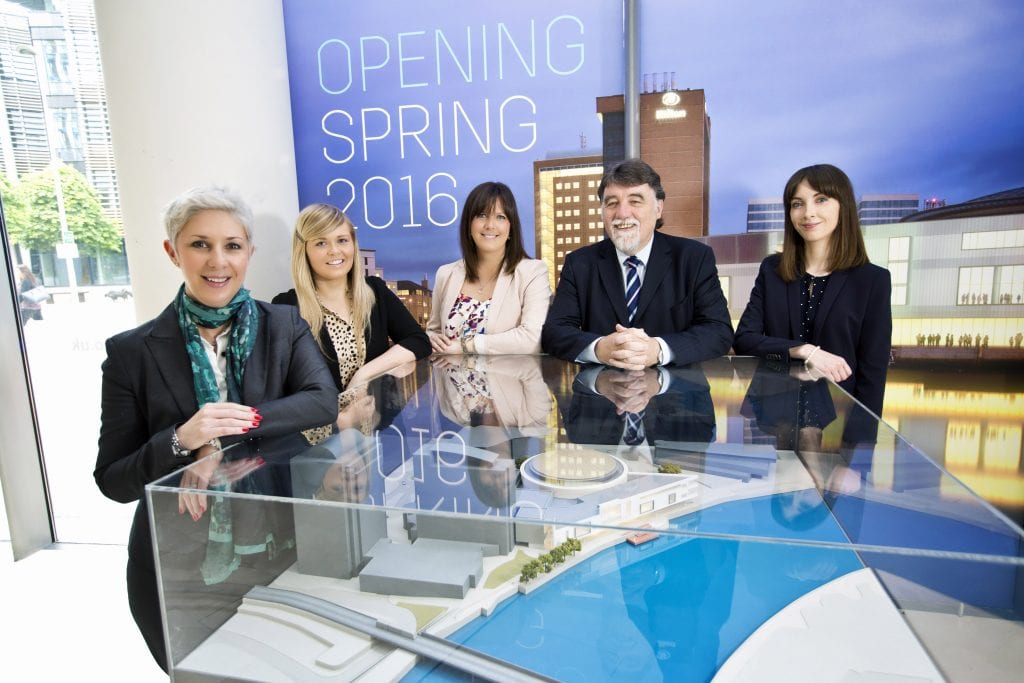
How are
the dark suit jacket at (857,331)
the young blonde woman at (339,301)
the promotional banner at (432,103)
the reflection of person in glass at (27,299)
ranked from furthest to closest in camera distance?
1. the reflection of person in glass at (27,299)
2. the promotional banner at (432,103)
3. the young blonde woman at (339,301)
4. the dark suit jacket at (857,331)

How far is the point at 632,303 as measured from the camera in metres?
2.50

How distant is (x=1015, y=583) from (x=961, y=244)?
2.84m

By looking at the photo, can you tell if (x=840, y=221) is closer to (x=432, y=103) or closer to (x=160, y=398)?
(x=432, y=103)

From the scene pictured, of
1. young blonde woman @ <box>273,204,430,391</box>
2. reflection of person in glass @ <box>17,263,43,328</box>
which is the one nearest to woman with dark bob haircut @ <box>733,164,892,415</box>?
young blonde woman @ <box>273,204,430,391</box>

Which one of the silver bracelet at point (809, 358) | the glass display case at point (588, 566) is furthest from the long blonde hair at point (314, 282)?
the silver bracelet at point (809, 358)

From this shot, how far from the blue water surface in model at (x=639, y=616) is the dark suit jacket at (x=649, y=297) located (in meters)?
1.44

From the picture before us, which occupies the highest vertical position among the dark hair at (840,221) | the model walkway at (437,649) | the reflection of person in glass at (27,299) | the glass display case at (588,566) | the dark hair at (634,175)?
the dark hair at (634,175)

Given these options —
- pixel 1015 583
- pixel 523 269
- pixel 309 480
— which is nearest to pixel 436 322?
pixel 523 269

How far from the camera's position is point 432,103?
345cm

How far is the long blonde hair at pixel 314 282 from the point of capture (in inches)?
101

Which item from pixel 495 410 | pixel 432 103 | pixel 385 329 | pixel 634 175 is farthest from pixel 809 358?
pixel 432 103

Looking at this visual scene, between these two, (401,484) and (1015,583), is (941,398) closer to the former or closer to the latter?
(1015,583)

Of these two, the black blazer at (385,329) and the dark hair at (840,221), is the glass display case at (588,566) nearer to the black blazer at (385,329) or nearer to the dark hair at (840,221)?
the dark hair at (840,221)

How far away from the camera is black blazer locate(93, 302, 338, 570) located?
1465 mm
